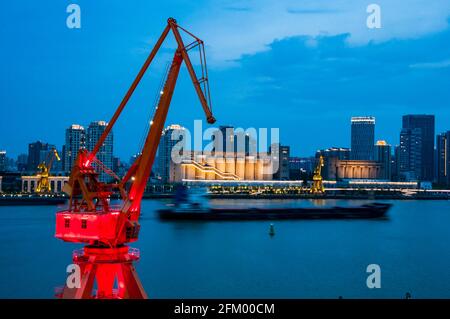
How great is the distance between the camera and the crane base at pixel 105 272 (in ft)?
29.8

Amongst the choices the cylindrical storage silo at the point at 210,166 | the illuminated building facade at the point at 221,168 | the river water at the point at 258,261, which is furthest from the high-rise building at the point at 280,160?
the river water at the point at 258,261

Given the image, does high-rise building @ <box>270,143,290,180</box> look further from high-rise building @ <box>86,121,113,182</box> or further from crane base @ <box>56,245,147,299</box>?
crane base @ <box>56,245,147,299</box>

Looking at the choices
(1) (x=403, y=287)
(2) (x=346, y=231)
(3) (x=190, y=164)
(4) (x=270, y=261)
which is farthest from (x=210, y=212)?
(3) (x=190, y=164)

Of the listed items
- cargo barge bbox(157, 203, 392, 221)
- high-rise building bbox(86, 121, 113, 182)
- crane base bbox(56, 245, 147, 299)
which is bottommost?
cargo barge bbox(157, 203, 392, 221)

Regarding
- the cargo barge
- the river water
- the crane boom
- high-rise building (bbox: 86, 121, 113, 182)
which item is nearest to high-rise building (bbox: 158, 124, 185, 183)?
high-rise building (bbox: 86, 121, 113, 182)

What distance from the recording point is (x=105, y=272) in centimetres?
926

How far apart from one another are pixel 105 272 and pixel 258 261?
37.2 feet

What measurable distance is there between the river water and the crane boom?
4.22 metres

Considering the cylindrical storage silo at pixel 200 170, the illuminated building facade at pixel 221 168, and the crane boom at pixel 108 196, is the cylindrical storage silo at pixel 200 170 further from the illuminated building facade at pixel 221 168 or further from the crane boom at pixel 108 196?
the crane boom at pixel 108 196

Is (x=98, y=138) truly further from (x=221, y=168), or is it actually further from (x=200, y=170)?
(x=221, y=168)

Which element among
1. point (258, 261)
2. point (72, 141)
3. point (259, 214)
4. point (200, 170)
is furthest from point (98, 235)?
point (72, 141)

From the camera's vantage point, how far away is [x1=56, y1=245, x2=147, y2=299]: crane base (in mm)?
9070
